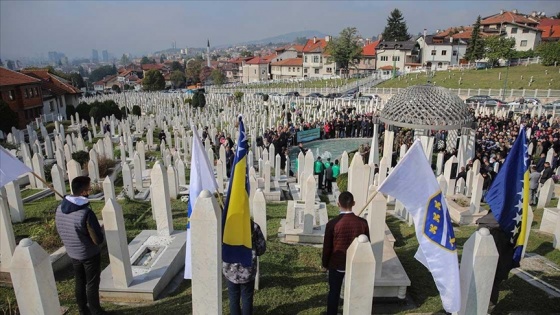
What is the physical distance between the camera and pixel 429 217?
12.7ft

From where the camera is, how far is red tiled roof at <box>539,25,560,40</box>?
64.8 metres

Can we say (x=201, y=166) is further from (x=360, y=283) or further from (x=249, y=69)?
(x=249, y=69)

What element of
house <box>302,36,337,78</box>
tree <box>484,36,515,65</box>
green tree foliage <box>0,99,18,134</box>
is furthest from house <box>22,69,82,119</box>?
tree <box>484,36,515,65</box>

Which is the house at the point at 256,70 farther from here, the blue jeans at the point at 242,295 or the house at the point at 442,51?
the blue jeans at the point at 242,295

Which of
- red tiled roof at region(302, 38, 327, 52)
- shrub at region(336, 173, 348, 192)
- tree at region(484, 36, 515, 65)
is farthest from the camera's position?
red tiled roof at region(302, 38, 327, 52)

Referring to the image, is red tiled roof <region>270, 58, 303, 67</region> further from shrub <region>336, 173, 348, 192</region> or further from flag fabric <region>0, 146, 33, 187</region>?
flag fabric <region>0, 146, 33, 187</region>

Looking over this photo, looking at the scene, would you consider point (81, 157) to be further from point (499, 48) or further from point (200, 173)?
point (499, 48)

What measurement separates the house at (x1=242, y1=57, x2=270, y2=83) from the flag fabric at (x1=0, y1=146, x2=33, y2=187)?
82.5 metres

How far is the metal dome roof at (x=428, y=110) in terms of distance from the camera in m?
10.1

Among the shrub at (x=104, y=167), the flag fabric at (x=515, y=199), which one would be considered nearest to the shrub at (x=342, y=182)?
the flag fabric at (x=515, y=199)

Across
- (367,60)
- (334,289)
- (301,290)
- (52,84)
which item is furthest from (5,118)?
(367,60)

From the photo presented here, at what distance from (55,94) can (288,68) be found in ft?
179

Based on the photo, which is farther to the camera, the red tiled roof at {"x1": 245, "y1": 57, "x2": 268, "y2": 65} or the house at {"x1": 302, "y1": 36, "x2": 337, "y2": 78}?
the red tiled roof at {"x1": 245, "y1": 57, "x2": 268, "y2": 65}

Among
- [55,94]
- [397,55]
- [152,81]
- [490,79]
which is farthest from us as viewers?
[152,81]
